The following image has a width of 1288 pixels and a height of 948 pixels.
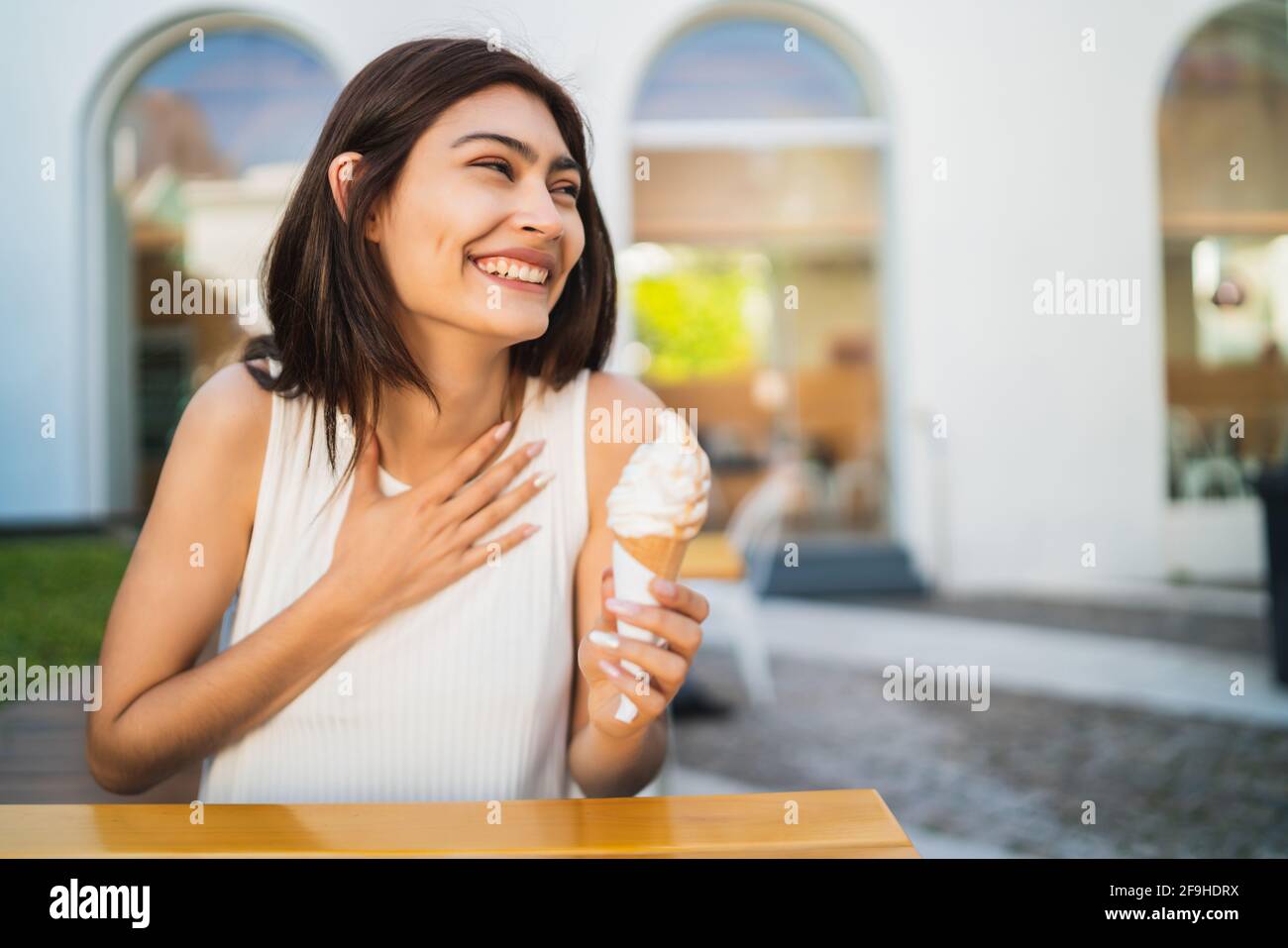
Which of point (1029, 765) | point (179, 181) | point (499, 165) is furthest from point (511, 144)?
point (179, 181)

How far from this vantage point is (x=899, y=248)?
7.74 meters

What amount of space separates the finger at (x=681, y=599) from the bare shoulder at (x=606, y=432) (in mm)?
407

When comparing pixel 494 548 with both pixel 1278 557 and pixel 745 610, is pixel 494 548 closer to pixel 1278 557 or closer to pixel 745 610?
pixel 745 610

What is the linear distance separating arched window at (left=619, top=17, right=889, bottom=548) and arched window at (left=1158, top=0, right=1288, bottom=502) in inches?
94.0

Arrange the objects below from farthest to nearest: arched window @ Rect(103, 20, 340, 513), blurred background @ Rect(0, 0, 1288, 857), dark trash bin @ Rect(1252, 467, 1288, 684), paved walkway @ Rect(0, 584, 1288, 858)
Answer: arched window @ Rect(103, 20, 340, 513) → blurred background @ Rect(0, 0, 1288, 857) → dark trash bin @ Rect(1252, 467, 1288, 684) → paved walkway @ Rect(0, 584, 1288, 858)

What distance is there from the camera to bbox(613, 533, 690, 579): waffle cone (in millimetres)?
1061

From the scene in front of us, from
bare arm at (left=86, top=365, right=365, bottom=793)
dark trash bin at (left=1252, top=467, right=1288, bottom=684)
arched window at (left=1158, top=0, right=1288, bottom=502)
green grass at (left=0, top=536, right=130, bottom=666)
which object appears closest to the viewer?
bare arm at (left=86, top=365, right=365, bottom=793)

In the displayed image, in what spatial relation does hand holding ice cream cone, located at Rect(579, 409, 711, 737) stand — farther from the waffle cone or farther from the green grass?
the green grass

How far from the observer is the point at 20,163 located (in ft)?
22.8

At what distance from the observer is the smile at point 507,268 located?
3.95 feet

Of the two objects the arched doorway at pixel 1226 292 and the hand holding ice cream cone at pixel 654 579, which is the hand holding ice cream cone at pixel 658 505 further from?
the arched doorway at pixel 1226 292

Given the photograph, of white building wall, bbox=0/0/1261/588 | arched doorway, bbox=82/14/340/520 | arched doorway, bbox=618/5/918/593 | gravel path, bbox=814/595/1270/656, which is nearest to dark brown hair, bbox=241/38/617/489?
gravel path, bbox=814/595/1270/656

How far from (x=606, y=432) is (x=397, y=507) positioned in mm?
343
